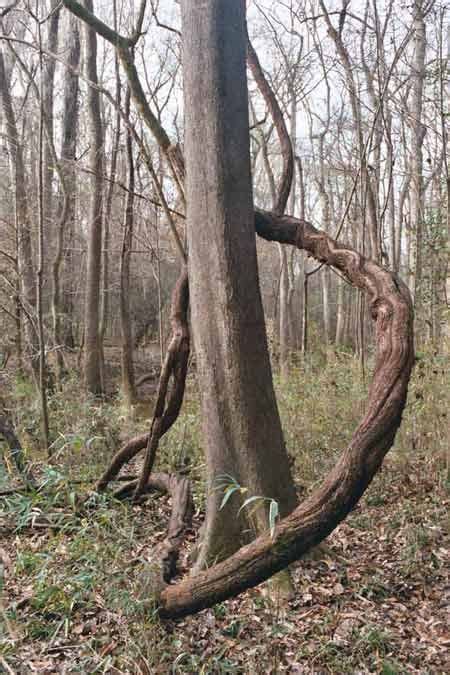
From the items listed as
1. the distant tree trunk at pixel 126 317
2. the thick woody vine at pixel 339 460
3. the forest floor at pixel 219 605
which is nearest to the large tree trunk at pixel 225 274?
the thick woody vine at pixel 339 460

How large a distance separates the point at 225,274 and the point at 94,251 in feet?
22.6

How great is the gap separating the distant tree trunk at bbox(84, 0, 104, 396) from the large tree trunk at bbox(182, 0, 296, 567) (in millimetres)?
6352

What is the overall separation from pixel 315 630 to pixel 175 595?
0.88 metres

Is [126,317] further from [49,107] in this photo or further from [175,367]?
[175,367]

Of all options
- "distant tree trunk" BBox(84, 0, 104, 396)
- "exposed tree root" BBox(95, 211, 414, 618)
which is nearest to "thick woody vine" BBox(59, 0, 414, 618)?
"exposed tree root" BBox(95, 211, 414, 618)

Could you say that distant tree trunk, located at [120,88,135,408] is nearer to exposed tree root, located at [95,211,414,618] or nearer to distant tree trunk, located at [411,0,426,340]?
distant tree trunk, located at [411,0,426,340]

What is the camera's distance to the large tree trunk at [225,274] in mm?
3383

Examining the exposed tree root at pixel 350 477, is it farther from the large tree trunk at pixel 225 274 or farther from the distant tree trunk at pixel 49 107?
the distant tree trunk at pixel 49 107

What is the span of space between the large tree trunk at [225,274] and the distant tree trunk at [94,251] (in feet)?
20.8

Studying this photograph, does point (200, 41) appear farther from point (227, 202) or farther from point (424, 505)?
point (424, 505)

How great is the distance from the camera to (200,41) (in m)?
3.39

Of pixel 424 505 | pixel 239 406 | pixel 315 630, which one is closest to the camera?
pixel 315 630

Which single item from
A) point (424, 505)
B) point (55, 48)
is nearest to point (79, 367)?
point (55, 48)

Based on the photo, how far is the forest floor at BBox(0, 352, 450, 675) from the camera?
269cm
